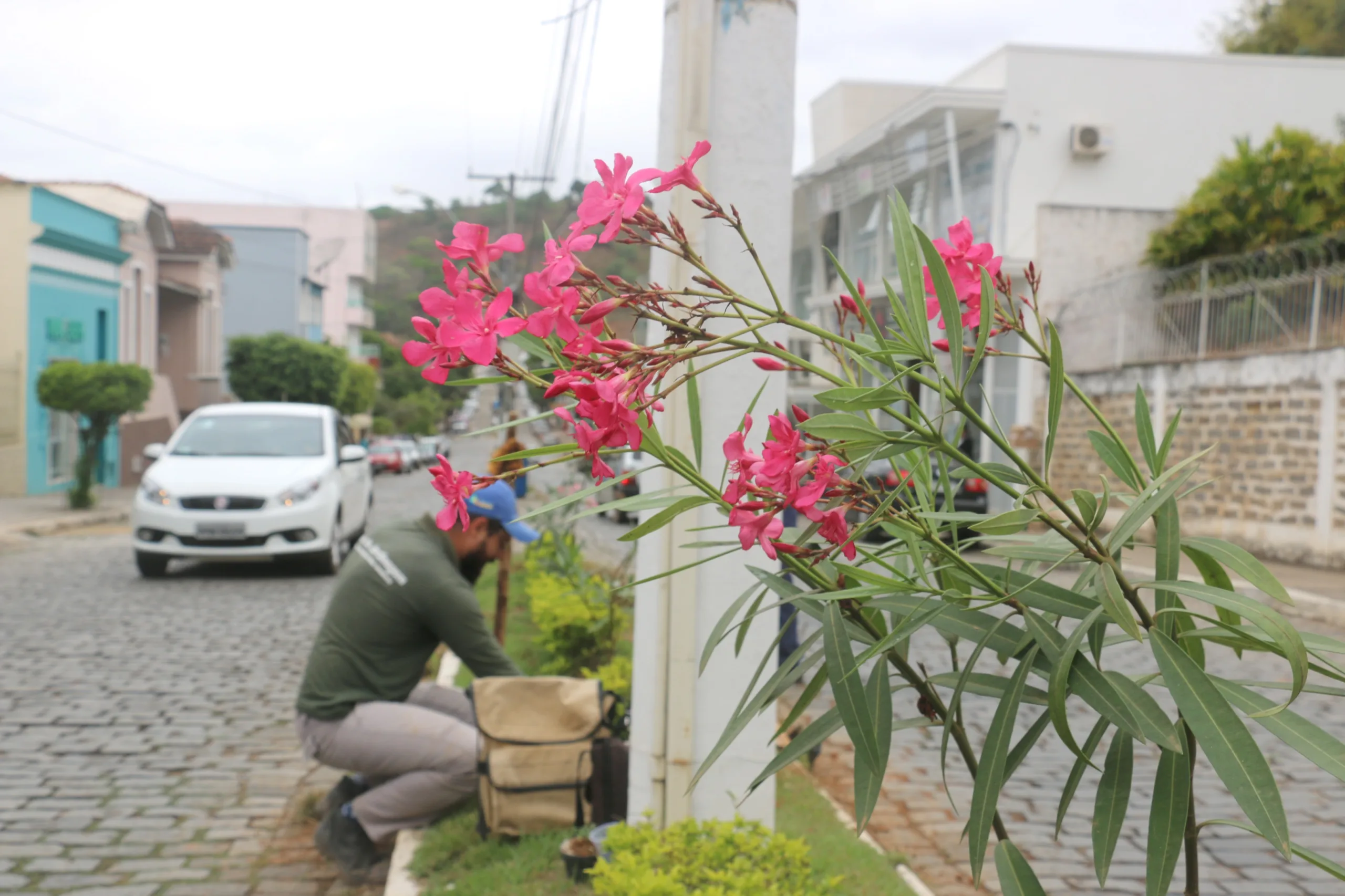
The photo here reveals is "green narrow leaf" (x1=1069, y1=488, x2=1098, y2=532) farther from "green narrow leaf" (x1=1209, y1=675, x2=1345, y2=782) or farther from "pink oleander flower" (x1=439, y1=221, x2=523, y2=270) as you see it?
"pink oleander flower" (x1=439, y1=221, x2=523, y2=270)

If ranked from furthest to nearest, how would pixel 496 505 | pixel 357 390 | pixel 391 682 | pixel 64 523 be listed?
1. pixel 357 390
2. pixel 64 523
3. pixel 391 682
4. pixel 496 505

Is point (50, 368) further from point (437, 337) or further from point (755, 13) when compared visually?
point (437, 337)

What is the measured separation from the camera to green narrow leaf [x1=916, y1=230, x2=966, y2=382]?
1.28 metres

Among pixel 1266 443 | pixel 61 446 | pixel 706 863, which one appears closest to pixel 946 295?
pixel 706 863

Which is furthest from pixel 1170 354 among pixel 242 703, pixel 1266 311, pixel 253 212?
pixel 253 212

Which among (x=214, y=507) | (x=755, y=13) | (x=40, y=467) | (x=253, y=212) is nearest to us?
(x=755, y=13)

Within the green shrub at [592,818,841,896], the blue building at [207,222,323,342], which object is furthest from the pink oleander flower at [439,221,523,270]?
the blue building at [207,222,323,342]

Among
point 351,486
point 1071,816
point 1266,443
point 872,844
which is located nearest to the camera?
point 872,844

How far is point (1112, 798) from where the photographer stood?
1.46 metres

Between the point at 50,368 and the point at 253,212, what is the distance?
5301 centimetres

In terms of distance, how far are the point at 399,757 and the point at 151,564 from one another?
8207mm

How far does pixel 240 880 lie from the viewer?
4449mm

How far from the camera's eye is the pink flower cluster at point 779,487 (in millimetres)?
1248

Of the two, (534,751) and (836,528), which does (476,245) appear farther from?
(534,751)
